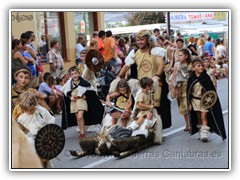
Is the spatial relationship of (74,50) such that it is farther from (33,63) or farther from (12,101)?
(12,101)

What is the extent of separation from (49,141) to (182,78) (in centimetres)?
326

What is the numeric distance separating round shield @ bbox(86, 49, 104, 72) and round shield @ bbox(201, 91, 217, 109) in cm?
153

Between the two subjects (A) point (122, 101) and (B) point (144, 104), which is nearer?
(B) point (144, 104)

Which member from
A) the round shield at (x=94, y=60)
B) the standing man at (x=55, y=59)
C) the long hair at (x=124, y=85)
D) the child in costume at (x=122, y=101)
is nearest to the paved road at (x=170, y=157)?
the child in costume at (x=122, y=101)

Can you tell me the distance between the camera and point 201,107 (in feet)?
29.3

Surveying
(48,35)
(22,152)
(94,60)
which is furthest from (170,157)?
(48,35)

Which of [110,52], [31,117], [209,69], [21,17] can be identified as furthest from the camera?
[110,52]

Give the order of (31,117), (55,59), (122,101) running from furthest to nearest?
1. (55,59)
2. (122,101)
3. (31,117)

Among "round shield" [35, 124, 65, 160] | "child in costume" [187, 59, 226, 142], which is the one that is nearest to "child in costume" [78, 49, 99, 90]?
"child in costume" [187, 59, 226, 142]

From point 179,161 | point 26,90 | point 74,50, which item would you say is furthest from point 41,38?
point 179,161

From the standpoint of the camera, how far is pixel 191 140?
9.02m

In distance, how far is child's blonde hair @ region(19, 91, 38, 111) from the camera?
7191mm

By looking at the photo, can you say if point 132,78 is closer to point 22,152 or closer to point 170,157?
point 170,157

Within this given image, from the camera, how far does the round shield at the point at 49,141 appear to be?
684cm
